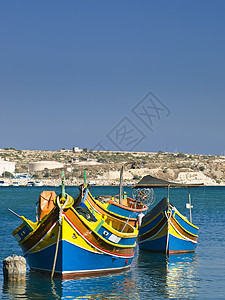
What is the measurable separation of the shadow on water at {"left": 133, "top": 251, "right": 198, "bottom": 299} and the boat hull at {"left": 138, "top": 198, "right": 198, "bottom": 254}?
43cm

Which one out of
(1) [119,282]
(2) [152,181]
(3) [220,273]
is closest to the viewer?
(1) [119,282]

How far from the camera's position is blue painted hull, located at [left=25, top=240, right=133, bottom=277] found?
68.7 feet

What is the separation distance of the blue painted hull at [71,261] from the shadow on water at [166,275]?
1.60 meters

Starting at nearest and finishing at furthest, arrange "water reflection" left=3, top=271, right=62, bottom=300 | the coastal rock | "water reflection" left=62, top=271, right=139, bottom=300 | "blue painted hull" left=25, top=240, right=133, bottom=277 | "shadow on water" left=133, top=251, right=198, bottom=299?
"water reflection" left=3, top=271, right=62, bottom=300 < "water reflection" left=62, top=271, right=139, bottom=300 < "shadow on water" left=133, top=251, right=198, bottom=299 < "blue painted hull" left=25, top=240, right=133, bottom=277 < the coastal rock

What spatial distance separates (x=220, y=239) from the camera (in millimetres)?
36250

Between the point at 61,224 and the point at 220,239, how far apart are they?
1840 cm

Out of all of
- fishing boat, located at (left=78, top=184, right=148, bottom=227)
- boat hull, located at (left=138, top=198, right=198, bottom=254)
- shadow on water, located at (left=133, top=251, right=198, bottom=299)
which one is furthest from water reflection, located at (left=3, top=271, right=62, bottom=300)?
boat hull, located at (left=138, top=198, right=198, bottom=254)

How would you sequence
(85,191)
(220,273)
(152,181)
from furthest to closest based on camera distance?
(152,181) → (85,191) → (220,273)

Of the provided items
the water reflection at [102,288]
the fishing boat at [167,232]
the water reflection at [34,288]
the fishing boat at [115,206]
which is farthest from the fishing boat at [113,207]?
the water reflection at [34,288]

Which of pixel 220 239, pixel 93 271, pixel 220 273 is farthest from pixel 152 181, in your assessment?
pixel 93 271

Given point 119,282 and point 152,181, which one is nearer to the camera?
point 119,282

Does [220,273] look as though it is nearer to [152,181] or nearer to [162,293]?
[162,293]

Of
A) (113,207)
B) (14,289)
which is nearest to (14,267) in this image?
(14,289)

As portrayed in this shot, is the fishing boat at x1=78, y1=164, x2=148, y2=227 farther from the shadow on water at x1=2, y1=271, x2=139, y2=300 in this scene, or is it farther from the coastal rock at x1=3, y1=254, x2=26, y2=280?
the coastal rock at x1=3, y1=254, x2=26, y2=280
